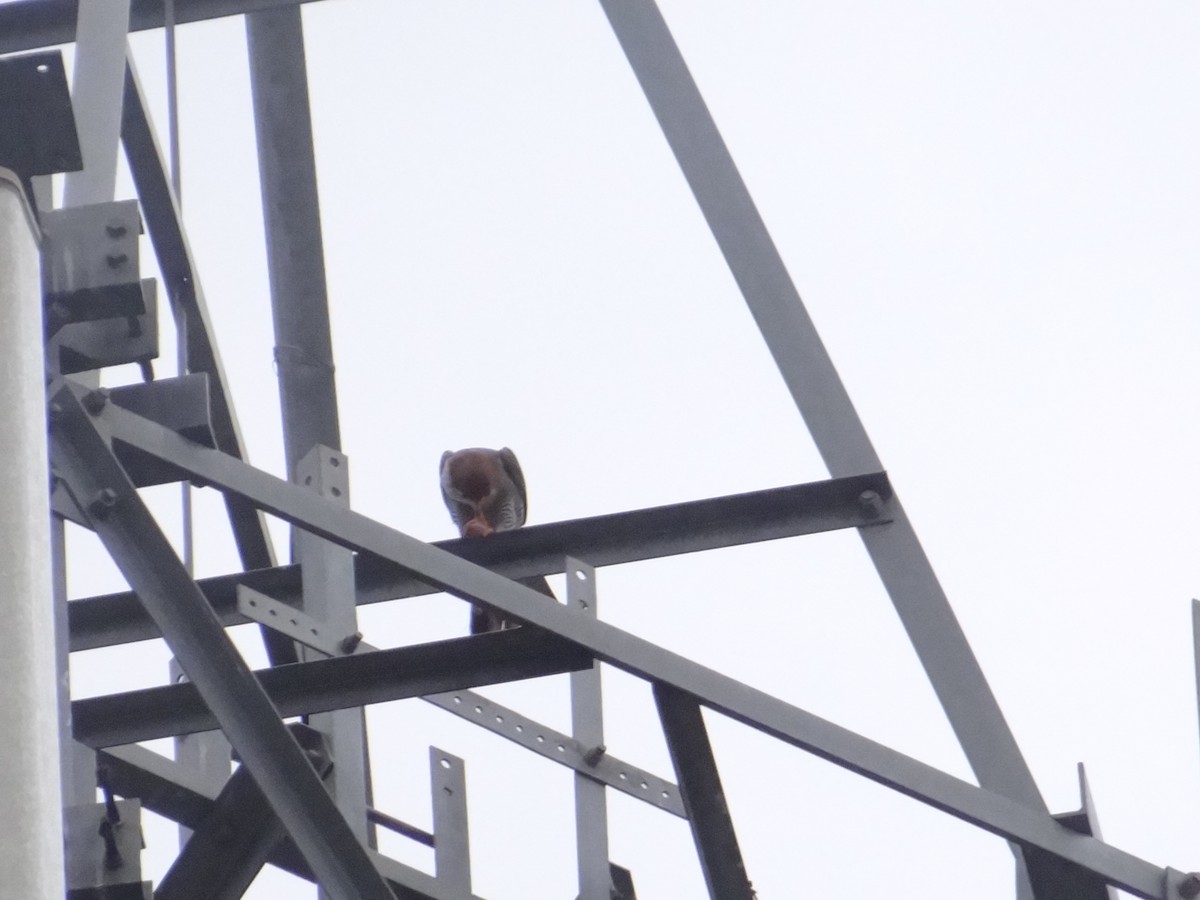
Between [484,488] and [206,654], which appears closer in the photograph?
A: [206,654]

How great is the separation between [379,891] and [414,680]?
66 centimetres

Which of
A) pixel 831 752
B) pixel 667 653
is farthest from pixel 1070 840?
pixel 667 653

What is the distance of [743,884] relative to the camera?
412 centimetres

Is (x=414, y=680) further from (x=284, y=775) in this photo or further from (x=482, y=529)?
(x=482, y=529)

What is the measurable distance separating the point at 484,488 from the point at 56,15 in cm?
225

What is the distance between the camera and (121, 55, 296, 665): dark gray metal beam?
5469mm

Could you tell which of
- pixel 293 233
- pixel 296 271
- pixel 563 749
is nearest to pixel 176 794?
pixel 563 749

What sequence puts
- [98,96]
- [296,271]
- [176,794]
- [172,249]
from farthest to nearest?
[296,271] < [172,249] < [176,794] < [98,96]

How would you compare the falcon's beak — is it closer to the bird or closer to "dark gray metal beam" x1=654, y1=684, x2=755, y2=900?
the bird

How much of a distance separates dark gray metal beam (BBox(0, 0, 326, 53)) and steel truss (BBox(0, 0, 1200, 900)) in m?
1.29

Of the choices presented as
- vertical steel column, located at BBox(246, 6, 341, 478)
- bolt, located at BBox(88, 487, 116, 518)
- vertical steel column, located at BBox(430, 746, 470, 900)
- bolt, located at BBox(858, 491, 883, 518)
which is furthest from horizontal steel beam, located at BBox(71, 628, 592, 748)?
vertical steel column, located at BBox(246, 6, 341, 478)

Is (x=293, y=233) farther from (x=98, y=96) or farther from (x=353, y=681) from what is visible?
(x=353, y=681)

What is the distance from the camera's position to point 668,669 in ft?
13.3

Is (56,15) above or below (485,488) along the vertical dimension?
above
